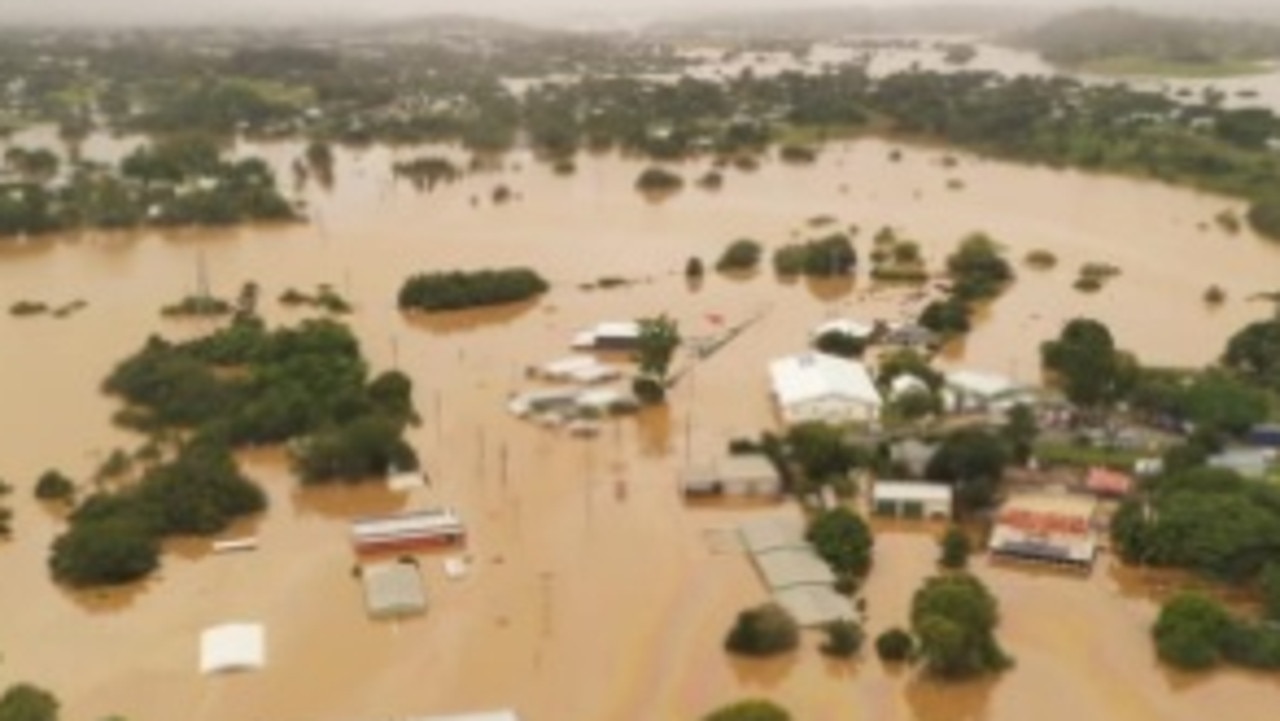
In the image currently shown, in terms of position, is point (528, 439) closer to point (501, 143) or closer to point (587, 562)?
point (587, 562)

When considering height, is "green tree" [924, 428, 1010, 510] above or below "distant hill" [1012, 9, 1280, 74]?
below

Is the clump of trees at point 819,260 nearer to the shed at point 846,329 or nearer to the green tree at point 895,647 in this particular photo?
the shed at point 846,329

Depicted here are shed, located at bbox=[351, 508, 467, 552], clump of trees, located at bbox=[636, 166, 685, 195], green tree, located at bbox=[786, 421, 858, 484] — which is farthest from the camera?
clump of trees, located at bbox=[636, 166, 685, 195]

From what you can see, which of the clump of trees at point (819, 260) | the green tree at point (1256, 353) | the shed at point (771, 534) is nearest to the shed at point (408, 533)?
the shed at point (771, 534)

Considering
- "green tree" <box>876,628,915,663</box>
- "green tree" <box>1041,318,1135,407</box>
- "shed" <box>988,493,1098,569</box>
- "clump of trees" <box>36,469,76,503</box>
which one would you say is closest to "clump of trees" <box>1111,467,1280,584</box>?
"shed" <box>988,493,1098,569</box>

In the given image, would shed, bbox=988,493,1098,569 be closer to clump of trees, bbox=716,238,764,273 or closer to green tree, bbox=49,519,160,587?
green tree, bbox=49,519,160,587

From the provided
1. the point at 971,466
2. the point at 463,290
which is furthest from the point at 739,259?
the point at 971,466
